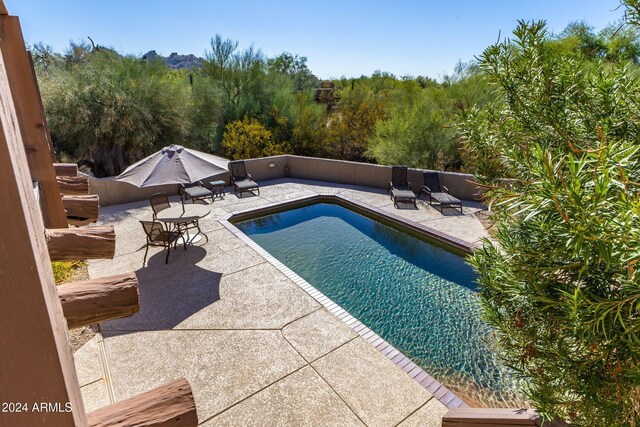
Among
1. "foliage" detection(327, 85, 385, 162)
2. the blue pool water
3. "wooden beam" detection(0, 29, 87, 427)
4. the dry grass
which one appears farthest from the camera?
"foliage" detection(327, 85, 385, 162)

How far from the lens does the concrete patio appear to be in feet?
12.1

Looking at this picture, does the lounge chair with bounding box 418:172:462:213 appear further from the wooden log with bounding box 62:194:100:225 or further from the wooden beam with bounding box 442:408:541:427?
the wooden log with bounding box 62:194:100:225

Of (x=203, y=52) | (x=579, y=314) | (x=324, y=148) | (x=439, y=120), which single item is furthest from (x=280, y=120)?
(x=579, y=314)

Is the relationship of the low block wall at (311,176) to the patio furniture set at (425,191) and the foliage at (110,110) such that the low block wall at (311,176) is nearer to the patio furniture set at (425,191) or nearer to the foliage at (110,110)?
the patio furniture set at (425,191)

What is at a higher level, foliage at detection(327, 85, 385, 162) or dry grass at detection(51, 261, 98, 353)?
foliage at detection(327, 85, 385, 162)

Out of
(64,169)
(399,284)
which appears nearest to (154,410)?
(64,169)

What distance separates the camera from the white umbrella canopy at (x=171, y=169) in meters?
6.95

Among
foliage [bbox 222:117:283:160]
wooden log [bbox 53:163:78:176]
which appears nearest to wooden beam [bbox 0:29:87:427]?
wooden log [bbox 53:163:78:176]

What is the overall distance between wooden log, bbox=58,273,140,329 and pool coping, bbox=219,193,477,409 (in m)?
2.92

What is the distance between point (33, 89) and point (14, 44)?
10.0 inches

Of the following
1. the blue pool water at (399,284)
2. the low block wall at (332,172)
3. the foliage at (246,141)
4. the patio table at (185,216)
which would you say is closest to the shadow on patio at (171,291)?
the patio table at (185,216)

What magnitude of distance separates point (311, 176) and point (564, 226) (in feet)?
42.0

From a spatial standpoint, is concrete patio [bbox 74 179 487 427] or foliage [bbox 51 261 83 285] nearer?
concrete patio [bbox 74 179 487 427]

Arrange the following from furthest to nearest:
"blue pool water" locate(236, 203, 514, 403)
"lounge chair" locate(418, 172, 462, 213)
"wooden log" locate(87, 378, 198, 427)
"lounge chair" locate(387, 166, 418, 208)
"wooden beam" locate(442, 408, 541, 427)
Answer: "lounge chair" locate(387, 166, 418, 208), "lounge chair" locate(418, 172, 462, 213), "blue pool water" locate(236, 203, 514, 403), "wooden beam" locate(442, 408, 541, 427), "wooden log" locate(87, 378, 198, 427)
